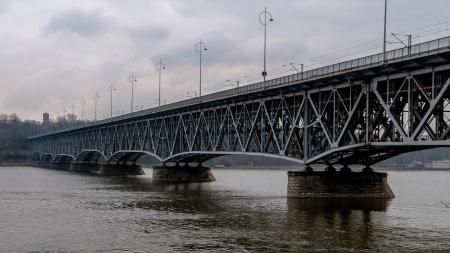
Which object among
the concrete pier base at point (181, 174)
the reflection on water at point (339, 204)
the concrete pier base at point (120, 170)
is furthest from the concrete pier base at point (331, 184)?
the concrete pier base at point (120, 170)

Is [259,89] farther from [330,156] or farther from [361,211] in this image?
[361,211]

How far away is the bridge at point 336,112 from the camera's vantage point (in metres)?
43.5

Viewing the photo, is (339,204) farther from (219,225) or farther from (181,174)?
(181,174)

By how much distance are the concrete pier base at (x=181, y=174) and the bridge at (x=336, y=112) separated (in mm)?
6370

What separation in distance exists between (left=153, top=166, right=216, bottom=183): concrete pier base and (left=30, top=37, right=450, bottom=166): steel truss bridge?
6.57 metres

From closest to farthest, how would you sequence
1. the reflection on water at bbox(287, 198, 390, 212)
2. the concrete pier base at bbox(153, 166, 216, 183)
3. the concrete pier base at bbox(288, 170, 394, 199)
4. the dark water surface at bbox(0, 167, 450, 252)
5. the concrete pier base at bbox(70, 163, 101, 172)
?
1. the dark water surface at bbox(0, 167, 450, 252)
2. the reflection on water at bbox(287, 198, 390, 212)
3. the concrete pier base at bbox(288, 170, 394, 199)
4. the concrete pier base at bbox(153, 166, 216, 183)
5. the concrete pier base at bbox(70, 163, 101, 172)

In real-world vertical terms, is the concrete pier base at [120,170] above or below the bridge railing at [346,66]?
below

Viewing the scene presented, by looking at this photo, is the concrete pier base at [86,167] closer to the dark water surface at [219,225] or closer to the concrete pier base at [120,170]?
the concrete pier base at [120,170]

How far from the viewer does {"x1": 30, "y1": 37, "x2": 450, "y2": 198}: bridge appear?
43.5 meters

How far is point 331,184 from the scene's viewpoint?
201 ft

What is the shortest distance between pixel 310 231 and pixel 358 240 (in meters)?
4.15

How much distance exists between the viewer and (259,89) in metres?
66.9

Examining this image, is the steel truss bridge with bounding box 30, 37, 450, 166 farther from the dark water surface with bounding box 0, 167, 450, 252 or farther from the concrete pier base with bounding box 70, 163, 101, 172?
the concrete pier base with bounding box 70, 163, 101, 172

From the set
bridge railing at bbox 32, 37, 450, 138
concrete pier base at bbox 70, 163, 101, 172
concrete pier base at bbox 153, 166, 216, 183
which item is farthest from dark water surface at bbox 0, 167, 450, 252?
concrete pier base at bbox 70, 163, 101, 172
